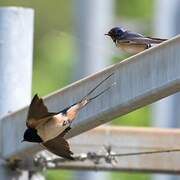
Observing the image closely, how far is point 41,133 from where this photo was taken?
3.88 m

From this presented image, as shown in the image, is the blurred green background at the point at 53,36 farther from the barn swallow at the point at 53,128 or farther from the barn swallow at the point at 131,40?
the barn swallow at the point at 53,128

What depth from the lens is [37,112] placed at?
3748 millimetres

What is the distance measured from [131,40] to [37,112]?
63cm

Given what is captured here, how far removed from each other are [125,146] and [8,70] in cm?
59

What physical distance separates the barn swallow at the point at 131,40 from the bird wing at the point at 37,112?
1.57 feet

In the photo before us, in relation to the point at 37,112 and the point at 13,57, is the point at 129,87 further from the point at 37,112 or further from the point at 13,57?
the point at 13,57

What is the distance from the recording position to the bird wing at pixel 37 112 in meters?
3.73

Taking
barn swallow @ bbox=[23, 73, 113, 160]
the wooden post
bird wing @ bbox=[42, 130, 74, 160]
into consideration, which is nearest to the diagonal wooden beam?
barn swallow @ bbox=[23, 73, 113, 160]

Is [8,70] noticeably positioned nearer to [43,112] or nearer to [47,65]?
[43,112]

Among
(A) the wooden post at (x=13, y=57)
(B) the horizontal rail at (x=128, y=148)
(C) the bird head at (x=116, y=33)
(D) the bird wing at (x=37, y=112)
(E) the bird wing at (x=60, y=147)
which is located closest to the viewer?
(D) the bird wing at (x=37, y=112)

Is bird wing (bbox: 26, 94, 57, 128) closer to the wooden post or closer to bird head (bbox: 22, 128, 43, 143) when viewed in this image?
bird head (bbox: 22, 128, 43, 143)

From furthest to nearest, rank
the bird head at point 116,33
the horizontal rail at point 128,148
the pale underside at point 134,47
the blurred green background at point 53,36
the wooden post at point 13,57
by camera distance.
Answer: the blurred green background at point 53,36 → the horizontal rail at point 128,148 → the wooden post at point 13,57 → the bird head at point 116,33 → the pale underside at point 134,47

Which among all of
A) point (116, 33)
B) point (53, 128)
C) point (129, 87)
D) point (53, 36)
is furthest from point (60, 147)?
point (53, 36)

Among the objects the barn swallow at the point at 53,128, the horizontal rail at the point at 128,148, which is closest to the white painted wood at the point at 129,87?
the barn swallow at the point at 53,128
